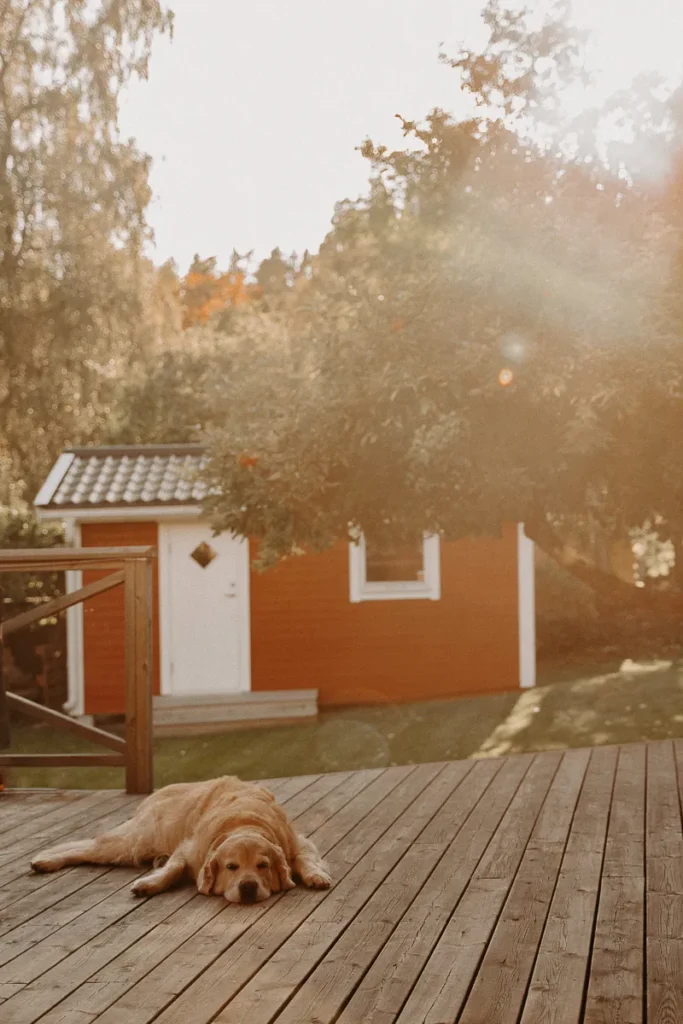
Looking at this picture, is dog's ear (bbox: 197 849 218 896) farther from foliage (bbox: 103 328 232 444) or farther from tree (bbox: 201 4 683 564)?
foliage (bbox: 103 328 232 444)

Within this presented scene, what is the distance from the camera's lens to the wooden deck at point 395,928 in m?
3.18

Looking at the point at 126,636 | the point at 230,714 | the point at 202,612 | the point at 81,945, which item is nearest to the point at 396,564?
the point at 202,612

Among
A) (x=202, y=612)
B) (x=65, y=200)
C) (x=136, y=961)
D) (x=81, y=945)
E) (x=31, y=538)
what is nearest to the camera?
(x=136, y=961)

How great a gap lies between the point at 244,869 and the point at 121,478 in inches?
431

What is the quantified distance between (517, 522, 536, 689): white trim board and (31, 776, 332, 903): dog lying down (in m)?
10.4

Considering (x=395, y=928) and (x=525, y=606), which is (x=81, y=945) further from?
(x=525, y=606)

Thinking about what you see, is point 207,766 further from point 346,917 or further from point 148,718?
point 346,917

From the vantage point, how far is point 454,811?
595cm

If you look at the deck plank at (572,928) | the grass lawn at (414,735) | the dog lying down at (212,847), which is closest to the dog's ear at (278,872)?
the dog lying down at (212,847)

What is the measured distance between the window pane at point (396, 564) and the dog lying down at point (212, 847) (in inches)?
393

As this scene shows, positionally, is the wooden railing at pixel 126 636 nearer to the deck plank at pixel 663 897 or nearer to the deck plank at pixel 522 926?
the deck plank at pixel 522 926

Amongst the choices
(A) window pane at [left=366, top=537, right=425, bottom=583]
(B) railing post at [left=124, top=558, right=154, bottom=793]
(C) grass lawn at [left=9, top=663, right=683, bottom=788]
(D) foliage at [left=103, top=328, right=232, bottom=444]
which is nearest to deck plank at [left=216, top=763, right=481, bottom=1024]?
(B) railing post at [left=124, top=558, right=154, bottom=793]

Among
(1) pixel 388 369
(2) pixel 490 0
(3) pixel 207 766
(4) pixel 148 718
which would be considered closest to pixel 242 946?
(4) pixel 148 718

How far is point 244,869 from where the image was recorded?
4336 millimetres
